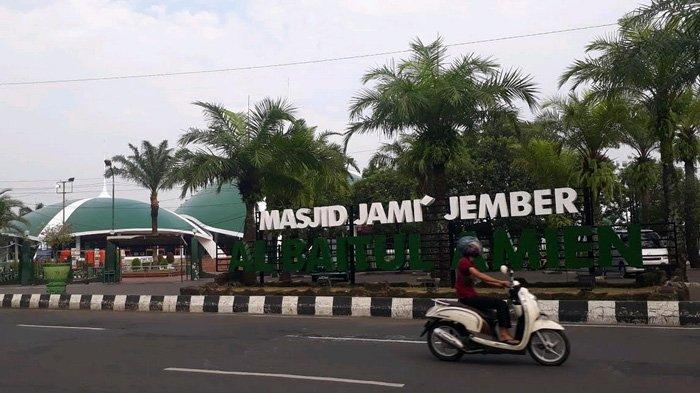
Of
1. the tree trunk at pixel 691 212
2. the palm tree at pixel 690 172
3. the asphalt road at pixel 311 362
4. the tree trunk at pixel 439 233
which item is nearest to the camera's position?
the asphalt road at pixel 311 362

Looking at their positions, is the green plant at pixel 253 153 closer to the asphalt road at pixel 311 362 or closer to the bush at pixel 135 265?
the asphalt road at pixel 311 362

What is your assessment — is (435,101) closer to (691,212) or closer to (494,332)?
(494,332)

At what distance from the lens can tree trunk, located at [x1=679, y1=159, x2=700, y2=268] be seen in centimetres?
3162

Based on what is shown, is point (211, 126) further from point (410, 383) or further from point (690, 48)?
point (410, 383)

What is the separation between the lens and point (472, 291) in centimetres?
877

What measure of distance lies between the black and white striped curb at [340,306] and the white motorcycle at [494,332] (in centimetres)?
502

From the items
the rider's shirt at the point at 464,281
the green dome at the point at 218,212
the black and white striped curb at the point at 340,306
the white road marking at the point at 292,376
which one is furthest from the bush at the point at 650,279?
the green dome at the point at 218,212

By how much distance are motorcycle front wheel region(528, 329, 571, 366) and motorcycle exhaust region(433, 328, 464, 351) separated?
84cm

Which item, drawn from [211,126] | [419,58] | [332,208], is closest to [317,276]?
[332,208]

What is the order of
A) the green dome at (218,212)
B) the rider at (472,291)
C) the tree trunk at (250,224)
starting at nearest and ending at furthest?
the rider at (472,291)
the tree trunk at (250,224)
the green dome at (218,212)

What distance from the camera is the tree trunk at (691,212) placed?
31625mm

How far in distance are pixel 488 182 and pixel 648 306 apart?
21.8 m

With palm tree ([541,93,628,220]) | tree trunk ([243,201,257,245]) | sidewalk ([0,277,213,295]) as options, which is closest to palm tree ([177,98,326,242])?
tree trunk ([243,201,257,245])

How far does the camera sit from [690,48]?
15.4m
